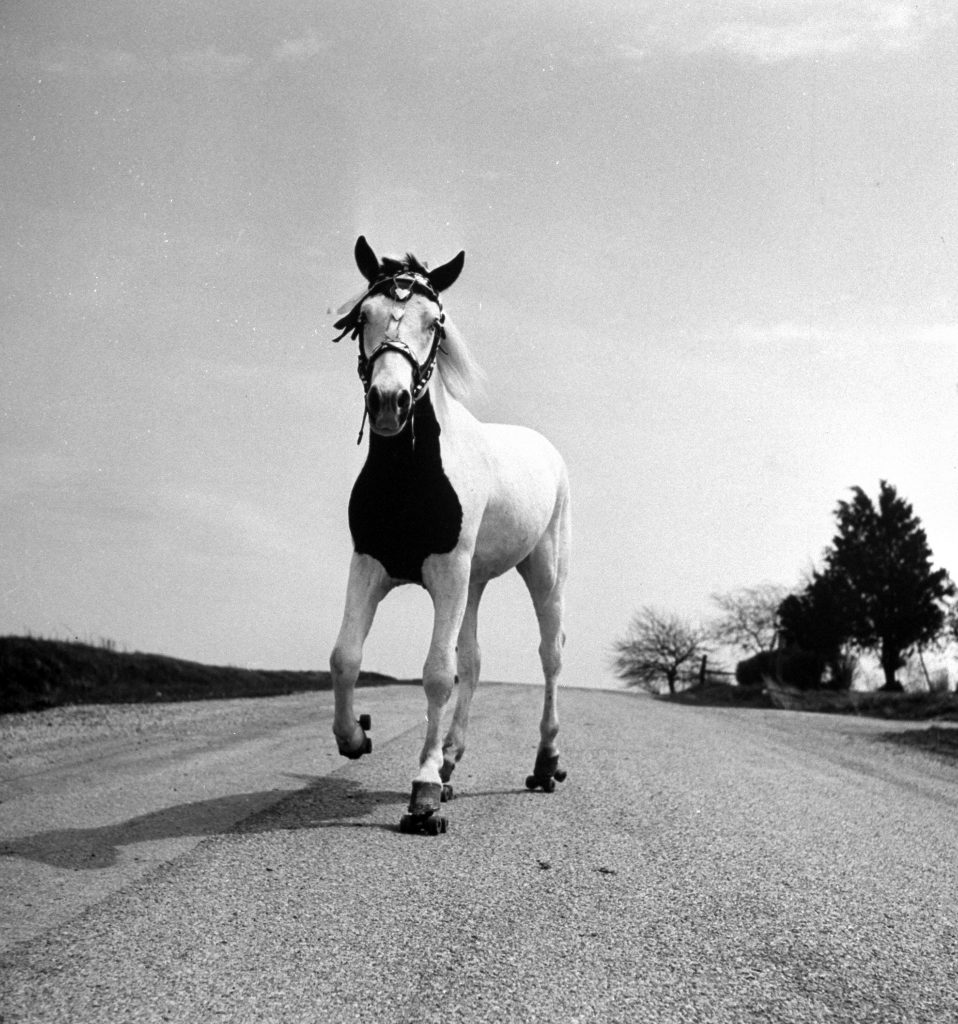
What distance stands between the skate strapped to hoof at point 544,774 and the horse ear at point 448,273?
2972 millimetres

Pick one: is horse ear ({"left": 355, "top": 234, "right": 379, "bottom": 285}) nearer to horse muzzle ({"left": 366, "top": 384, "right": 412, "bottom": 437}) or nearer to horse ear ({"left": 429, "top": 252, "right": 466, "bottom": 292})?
horse ear ({"left": 429, "top": 252, "right": 466, "bottom": 292})

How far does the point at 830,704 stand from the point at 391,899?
28996 mm

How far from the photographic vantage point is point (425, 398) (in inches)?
204

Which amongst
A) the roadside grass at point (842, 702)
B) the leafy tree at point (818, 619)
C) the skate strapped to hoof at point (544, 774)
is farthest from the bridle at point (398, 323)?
the leafy tree at point (818, 619)

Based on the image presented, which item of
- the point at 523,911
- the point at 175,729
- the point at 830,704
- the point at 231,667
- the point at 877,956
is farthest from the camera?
the point at 830,704

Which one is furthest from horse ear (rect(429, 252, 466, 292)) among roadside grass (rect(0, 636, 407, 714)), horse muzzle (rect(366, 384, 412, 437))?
roadside grass (rect(0, 636, 407, 714))

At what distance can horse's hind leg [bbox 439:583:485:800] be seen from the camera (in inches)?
249

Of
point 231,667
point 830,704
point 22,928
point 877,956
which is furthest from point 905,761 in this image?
point 830,704

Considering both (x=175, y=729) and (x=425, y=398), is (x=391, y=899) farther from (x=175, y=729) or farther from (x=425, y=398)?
(x=175, y=729)

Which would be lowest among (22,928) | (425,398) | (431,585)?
(22,928)

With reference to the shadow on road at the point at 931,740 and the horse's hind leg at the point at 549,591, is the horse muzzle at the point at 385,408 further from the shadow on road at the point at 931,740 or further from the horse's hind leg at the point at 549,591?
the shadow on road at the point at 931,740

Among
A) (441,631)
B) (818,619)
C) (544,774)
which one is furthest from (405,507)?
(818,619)

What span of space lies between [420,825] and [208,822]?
112 cm

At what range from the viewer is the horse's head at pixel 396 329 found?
444 centimetres
